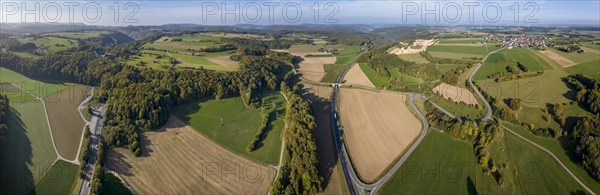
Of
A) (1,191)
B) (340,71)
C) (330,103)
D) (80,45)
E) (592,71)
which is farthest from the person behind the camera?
(80,45)

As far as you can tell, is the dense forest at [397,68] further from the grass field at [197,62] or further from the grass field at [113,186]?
the grass field at [113,186]

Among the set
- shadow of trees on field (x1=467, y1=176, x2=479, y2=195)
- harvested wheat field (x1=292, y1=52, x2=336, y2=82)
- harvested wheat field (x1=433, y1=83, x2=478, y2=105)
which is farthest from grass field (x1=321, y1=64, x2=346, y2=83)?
shadow of trees on field (x1=467, y1=176, x2=479, y2=195)

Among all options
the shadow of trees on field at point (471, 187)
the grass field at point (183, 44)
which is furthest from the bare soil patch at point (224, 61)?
the shadow of trees on field at point (471, 187)

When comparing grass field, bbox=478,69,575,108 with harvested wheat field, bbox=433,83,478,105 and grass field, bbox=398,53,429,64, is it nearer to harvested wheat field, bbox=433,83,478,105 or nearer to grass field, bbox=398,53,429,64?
harvested wheat field, bbox=433,83,478,105

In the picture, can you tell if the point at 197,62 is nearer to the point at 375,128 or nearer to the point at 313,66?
the point at 313,66

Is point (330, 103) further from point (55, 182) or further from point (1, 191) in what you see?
point (1, 191)

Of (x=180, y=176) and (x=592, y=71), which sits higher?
(x=592, y=71)

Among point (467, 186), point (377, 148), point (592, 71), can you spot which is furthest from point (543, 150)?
point (592, 71)
